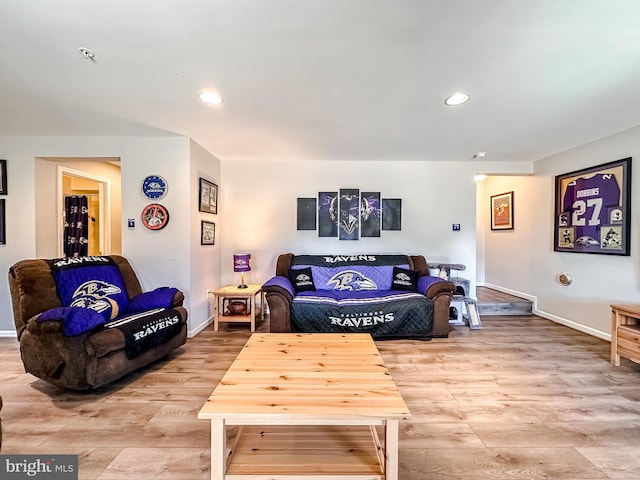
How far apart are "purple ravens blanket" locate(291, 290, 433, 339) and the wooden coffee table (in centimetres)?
133

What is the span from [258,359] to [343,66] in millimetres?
1996

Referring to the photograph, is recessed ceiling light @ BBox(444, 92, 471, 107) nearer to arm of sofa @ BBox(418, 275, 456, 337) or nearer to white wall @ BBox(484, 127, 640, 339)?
arm of sofa @ BBox(418, 275, 456, 337)

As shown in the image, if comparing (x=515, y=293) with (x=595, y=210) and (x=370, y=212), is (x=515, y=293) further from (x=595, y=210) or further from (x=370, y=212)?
(x=370, y=212)

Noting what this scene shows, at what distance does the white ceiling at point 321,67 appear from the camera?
4.55 ft

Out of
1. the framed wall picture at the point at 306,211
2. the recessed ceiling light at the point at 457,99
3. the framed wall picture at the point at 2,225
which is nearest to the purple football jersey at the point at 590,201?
the recessed ceiling light at the point at 457,99

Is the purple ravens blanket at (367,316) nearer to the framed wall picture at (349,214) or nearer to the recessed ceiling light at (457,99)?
the framed wall picture at (349,214)

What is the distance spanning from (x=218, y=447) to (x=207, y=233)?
289 cm

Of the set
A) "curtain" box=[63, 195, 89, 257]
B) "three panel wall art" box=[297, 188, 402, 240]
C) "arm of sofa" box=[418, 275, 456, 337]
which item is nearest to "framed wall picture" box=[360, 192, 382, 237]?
"three panel wall art" box=[297, 188, 402, 240]

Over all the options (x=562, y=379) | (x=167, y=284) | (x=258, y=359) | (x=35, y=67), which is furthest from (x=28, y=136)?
(x=562, y=379)

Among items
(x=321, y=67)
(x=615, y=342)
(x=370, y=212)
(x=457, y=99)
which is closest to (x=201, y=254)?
(x=370, y=212)

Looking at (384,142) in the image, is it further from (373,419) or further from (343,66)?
(373,419)

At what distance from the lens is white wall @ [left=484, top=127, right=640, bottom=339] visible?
293 centimetres

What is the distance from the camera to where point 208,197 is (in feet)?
12.0
